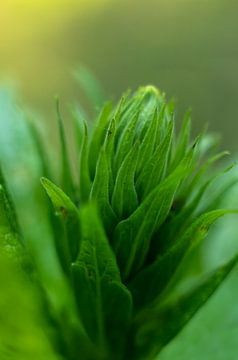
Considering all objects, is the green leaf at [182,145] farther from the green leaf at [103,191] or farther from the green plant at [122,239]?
the green leaf at [103,191]

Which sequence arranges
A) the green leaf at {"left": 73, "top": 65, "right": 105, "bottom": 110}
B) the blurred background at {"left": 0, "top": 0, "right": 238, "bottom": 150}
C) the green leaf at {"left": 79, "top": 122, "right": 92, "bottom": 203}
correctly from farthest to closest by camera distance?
the blurred background at {"left": 0, "top": 0, "right": 238, "bottom": 150} → the green leaf at {"left": 73, "top": 65, "right": 105, "bottom": 110} → the green leaf at {"left": 79, "top": 122, "right": 92, "bottom": 203}

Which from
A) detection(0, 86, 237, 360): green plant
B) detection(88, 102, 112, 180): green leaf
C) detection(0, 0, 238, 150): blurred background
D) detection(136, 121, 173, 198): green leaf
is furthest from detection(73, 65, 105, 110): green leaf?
detection(0, 0, 238, 150): blurred background

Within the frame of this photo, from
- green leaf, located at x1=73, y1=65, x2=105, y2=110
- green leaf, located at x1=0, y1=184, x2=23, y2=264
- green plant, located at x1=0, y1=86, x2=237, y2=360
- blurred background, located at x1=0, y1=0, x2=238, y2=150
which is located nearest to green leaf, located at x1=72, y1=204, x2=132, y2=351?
green plant, located at x1=0, y1=86, x2=237, y2=360

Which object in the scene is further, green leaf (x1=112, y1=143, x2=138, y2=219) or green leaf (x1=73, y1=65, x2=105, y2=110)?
green leaf (x1=73, y1=65, x2=105, y2=110)

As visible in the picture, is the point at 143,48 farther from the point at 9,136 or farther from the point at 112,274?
the point at 112,274

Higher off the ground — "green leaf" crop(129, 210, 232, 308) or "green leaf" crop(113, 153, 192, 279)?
"green leaf" crop(113, 153, 192, 279)

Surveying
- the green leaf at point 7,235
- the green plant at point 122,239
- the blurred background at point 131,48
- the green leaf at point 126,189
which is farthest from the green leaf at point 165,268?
the blurred background at point 131,48

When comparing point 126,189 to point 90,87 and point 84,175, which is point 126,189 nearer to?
point 84,175

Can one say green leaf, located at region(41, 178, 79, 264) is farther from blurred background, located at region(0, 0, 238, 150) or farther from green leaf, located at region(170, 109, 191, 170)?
blurred background, located at region(0, 0, 238, 150)

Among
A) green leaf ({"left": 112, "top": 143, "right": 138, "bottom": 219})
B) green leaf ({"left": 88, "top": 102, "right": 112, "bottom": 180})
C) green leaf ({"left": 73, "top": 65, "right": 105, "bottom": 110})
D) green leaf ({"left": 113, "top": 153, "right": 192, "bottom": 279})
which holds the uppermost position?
green leaf ({"left": 73, "top": 65, "right": 105, "bottom": 110})

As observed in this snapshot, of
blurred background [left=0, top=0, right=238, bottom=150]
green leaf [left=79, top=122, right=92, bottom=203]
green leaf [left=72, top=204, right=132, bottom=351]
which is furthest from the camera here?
blurred background [left=0, top=0, right=238, bottom=150]
